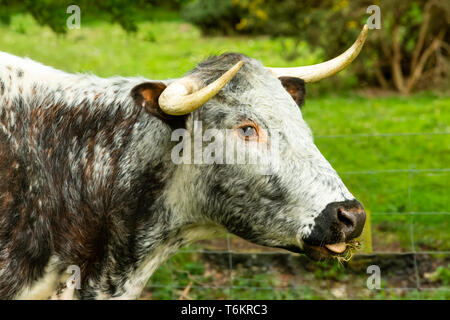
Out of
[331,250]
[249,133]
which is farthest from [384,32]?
[331,250]

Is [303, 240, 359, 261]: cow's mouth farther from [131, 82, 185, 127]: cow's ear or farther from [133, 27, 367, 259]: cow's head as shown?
[131, 82, 185, 127]: cow's ear

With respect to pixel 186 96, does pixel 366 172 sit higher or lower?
lower

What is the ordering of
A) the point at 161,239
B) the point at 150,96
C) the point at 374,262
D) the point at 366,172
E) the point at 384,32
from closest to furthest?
the point at 150,96, the point at 161,239, the point at 366,172, the point at 374,262, the point at 384,32

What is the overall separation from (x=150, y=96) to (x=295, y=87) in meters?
1.11

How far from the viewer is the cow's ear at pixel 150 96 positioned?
13.3ft

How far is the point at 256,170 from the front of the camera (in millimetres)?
4109

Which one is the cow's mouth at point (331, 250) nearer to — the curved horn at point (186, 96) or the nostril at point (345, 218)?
the nostril at point (345, 218)

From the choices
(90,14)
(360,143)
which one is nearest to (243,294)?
(90,14)

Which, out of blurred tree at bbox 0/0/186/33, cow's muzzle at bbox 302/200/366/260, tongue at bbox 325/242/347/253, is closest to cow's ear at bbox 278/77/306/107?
cow's muzzle at bbox 302/200/366/260

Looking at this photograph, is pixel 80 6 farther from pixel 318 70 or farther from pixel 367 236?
pixel 367 236

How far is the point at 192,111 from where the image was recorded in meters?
4.08

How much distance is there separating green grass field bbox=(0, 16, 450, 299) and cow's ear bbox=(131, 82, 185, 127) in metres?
0.78

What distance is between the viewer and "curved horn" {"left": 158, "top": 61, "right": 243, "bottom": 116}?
12.7ft
